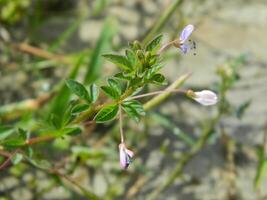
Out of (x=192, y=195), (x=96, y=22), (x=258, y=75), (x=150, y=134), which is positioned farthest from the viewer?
(x=96, y=22)

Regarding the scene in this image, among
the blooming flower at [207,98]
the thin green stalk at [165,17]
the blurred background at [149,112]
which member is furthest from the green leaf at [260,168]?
the blooming flower at [207,98]

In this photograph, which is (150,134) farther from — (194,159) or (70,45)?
(70,45)

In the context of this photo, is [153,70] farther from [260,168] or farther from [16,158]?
[260,168]

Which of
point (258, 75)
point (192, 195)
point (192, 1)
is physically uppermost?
point (192, 1)

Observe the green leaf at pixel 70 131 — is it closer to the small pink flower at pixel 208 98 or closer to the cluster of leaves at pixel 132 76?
the cluster of leaves at pixel 132 76

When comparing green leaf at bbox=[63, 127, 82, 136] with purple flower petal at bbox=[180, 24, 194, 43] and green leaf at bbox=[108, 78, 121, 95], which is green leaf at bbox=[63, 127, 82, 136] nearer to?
green leaf at bbox=[108, 78, 121, 95]

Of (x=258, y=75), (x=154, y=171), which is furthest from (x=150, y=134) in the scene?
(x=258, y=75)

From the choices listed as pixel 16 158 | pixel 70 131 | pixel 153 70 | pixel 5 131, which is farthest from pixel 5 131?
pixel 153 70
